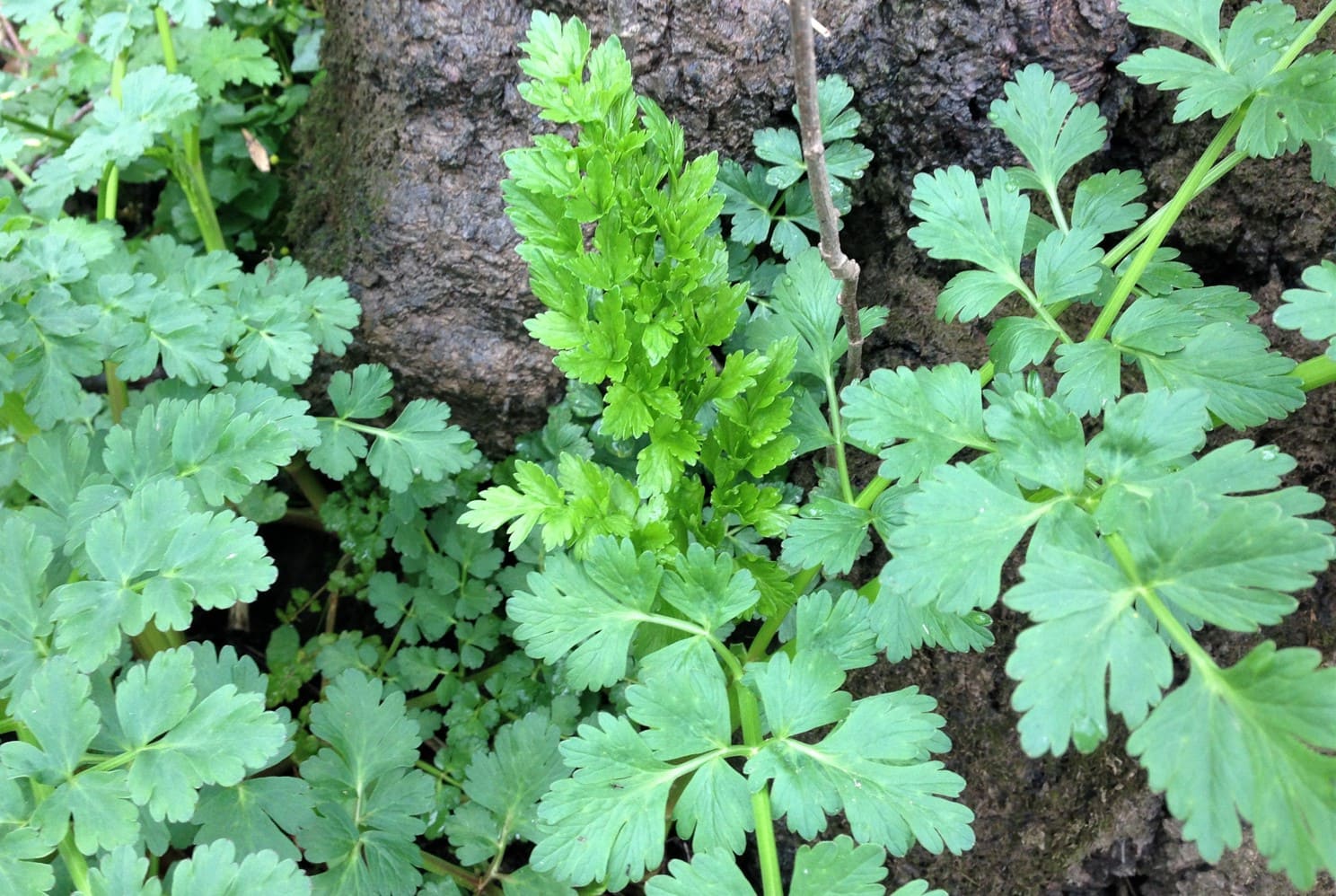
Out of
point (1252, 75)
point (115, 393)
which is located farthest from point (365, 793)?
point (1252, 75)

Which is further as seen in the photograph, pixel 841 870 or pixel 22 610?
pixel 22 610

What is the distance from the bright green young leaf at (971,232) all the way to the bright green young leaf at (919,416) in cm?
22

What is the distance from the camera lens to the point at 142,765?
142cm

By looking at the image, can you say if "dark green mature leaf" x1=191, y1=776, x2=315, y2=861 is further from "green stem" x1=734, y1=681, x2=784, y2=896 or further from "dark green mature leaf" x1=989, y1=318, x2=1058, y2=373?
"dark green mature leaf" x1=989, y1=318, x2=1058, y2=373

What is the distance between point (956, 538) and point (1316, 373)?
72 cm

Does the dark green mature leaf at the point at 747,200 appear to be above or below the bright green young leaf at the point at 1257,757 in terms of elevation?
above

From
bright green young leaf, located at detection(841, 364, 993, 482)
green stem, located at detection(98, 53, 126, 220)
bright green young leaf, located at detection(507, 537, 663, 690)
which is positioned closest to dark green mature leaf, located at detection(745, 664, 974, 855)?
bright green young leaf, located at detection(507, 537, 663, 690)

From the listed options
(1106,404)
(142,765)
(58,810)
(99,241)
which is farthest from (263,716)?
(1106,404)

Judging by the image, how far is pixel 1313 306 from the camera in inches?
53.8

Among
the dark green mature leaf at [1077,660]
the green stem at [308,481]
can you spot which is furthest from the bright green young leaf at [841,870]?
the green stem at [308,481]

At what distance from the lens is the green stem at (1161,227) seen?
60.9 inches

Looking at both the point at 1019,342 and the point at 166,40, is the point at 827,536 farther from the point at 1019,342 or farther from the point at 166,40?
the point at 166,40

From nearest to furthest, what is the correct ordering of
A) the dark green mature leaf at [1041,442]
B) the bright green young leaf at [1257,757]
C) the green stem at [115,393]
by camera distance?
1. the bright green young leaf at [1257,757]
2. the dark green mature leaf at [1041,442]
3. the green stem at [115,393]

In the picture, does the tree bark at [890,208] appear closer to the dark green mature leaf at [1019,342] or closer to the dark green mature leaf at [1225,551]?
the dark green mature leaf at [1019,342]
